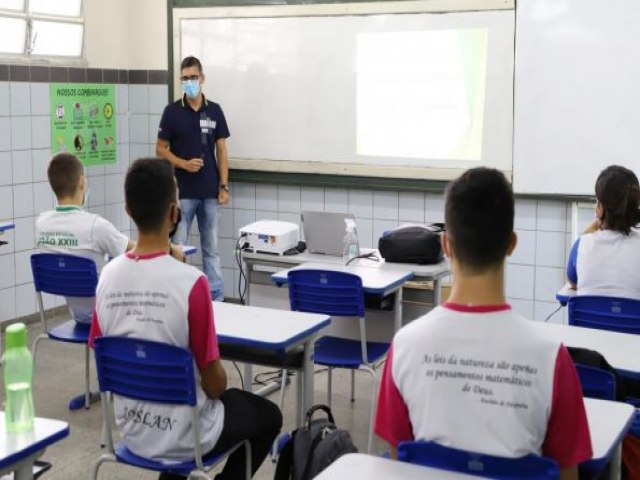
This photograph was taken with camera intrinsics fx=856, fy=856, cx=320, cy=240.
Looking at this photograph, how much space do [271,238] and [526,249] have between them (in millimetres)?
1901

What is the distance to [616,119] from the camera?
514 centimetres

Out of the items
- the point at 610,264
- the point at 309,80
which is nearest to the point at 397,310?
the point at 610,264

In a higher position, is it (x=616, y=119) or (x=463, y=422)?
(x=616, y=119)

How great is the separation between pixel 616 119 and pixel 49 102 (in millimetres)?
3921

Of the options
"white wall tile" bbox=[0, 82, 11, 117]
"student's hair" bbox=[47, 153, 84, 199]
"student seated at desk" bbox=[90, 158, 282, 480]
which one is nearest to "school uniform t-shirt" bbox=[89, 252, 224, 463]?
"student seated at desk" bbox=[90, 158, 282, 480]

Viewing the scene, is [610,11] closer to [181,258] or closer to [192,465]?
[181,258]

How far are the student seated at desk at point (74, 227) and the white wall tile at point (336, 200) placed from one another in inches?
90.0

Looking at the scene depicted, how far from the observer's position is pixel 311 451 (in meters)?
2.46

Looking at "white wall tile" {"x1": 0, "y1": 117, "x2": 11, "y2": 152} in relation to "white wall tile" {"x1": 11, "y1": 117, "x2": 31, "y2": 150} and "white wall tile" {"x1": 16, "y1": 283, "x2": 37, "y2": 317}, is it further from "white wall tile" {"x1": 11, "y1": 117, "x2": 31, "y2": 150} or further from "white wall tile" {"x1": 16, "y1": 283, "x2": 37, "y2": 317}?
"white wall tile" {"x1": 16, "y1": 283, "x2": 37, "y2": 317}

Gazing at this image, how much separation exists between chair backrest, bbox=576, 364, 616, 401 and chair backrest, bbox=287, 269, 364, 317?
54.5 inches

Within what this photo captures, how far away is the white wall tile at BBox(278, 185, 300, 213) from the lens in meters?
6.44

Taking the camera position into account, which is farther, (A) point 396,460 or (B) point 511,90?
(B) point 511,90

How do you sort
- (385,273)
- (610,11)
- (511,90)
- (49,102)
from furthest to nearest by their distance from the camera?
(49,102) → (511,90) → (610,11) → (385,273)

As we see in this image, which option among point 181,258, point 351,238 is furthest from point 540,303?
point 181,258
